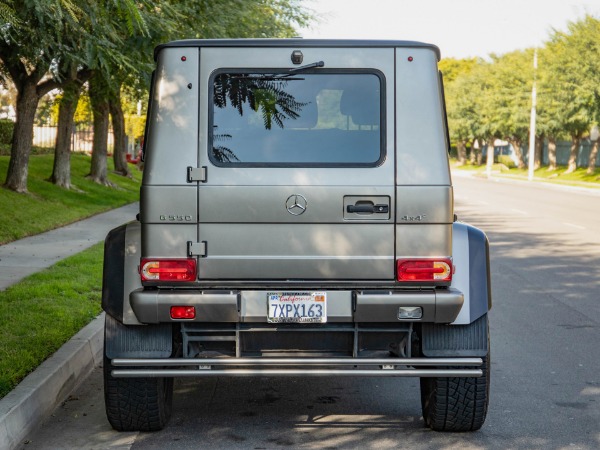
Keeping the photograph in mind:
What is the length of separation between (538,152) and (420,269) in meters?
81.5

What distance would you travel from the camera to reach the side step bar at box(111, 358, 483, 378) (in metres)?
5.32

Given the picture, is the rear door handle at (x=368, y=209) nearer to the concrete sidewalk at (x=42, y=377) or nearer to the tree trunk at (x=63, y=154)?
the concrete sidewalk at (x=42, y=377)

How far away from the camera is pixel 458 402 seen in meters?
5.70

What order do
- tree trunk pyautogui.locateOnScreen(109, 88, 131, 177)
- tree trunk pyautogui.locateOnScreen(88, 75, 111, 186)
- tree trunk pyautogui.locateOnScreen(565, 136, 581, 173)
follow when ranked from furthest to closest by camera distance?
tree trunk pyautogui.locateOnScreen(565, 136, 581, 173)
tree trunk pyautogui.locateOnScreen(109, 88, 131, 177)
tree trunk pyautogui.locateOnScreen(88, 75, 111, 186)

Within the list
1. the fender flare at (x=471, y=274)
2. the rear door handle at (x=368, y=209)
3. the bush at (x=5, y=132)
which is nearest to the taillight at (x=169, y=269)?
the rear door handle at (x=368, y=209)

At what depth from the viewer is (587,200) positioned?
115ft

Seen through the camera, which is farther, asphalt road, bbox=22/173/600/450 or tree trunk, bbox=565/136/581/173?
tree trunk, bbox=565/136/581/173

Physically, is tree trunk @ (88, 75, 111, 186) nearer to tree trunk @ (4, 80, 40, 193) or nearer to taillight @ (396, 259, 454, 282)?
tree trunk @ (4, 80, 40, 193)

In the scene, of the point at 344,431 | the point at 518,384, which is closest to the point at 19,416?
the point at 344,431

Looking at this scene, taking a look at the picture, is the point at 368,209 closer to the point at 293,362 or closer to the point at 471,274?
the point at 471,274

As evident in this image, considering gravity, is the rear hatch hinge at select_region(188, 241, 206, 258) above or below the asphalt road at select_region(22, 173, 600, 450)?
above

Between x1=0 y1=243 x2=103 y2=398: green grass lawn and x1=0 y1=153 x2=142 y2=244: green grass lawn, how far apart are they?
4742 millimetres

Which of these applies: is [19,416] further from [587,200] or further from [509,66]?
[509,66]

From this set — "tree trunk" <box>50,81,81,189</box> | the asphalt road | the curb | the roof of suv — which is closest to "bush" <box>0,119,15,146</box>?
"tree trunk" <box>50,81,81,189</box>
